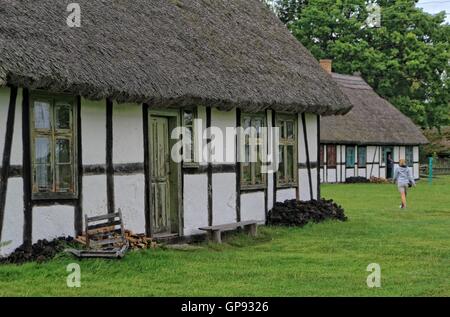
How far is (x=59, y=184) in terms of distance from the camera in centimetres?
1168

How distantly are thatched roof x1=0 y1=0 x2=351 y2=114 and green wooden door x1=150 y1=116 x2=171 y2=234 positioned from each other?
75 centimetres

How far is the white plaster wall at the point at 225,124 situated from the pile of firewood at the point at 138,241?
2868 millimetres

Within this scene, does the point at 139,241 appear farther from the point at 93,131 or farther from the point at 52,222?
the point at 93,131

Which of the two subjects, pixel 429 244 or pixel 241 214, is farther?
pixel 241 214

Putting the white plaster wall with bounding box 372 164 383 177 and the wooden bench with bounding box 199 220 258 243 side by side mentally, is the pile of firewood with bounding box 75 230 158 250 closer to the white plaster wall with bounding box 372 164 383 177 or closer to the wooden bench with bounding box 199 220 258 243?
the wooden bench with bounding box 199 220 258 243

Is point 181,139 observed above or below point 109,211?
above

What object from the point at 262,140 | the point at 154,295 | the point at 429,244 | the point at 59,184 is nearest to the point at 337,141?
the point at 262,140

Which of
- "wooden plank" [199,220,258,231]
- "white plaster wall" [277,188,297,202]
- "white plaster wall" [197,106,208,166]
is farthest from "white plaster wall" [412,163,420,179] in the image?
"white plaster wall" [197,106,208,166]

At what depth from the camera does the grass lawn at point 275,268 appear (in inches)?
365

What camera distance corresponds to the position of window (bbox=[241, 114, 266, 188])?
15.9 meters

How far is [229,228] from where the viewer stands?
14367 millimetres

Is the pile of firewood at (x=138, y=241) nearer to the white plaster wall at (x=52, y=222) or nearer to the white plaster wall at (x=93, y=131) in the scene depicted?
the white plaster wall at (x=52, y=222)

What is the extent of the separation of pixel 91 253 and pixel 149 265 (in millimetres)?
782
